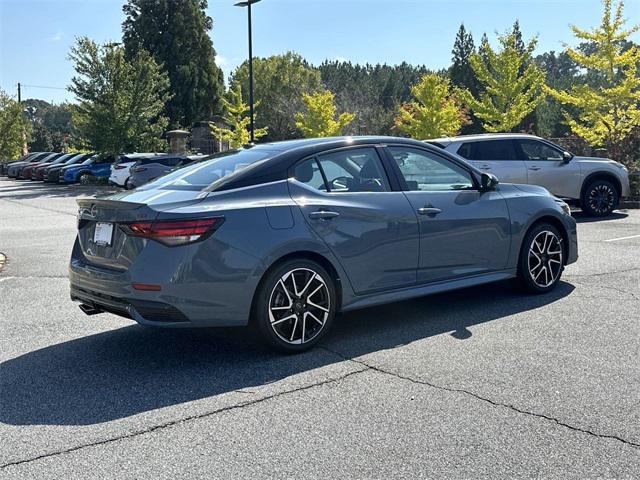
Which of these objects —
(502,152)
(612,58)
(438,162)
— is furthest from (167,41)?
(438,162)

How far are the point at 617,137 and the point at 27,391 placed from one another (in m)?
19.1

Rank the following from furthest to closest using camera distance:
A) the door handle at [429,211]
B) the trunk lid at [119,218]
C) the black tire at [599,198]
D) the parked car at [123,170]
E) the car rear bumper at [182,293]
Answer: the parked car at [123,170], the black tire at [599,198], the door handle at [429,211], the trunk lid at [119,218], the car rear bumper at [182,293]

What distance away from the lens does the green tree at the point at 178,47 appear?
51.2 m

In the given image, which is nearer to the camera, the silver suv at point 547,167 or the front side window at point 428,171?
the front side window at point 428,171

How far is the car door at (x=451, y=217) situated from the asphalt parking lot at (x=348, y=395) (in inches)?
18.1

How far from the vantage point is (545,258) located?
6609mm

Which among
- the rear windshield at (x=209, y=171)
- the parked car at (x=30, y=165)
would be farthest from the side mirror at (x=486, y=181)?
the parked car at (x=30, y=165)

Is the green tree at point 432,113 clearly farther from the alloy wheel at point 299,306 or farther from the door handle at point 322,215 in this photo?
the alloy wheel at point 299,306

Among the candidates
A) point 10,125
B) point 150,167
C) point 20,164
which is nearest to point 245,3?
point 150,167

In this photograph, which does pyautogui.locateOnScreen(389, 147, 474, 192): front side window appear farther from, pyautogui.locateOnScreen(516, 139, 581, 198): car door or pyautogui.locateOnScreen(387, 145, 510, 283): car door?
pyautogui.locateOnScreen(516, 139, 581, 198): car door

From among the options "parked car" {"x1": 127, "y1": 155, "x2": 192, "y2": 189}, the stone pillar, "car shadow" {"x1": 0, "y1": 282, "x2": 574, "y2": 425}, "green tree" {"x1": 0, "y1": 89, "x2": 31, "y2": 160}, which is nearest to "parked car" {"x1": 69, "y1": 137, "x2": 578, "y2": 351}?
"car shadow" {"x1": 0, "y1": 282, "x2": 574, "y2": 425}

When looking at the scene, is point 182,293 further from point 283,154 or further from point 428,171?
point 428,171

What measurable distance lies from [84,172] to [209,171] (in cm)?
3038

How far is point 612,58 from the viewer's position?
1981 cm
